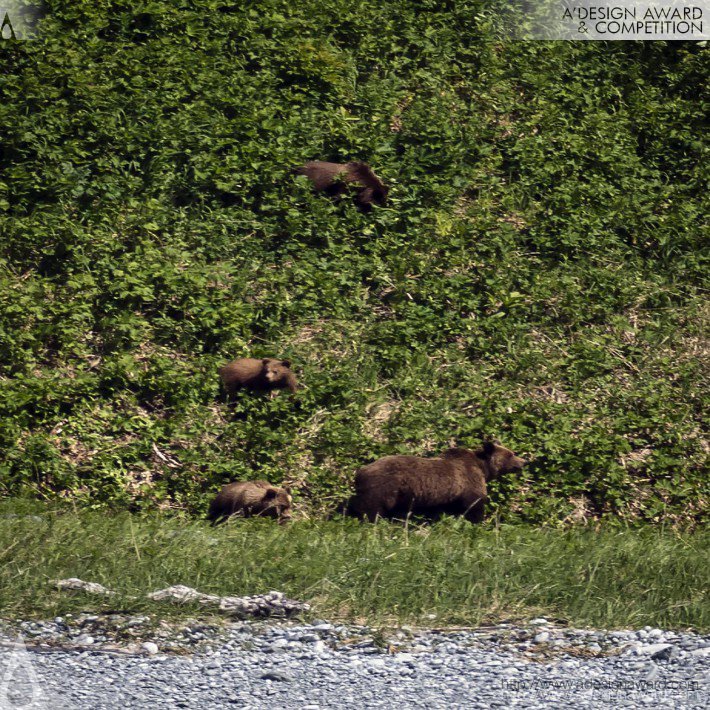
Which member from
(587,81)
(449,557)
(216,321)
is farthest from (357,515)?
(587,81)

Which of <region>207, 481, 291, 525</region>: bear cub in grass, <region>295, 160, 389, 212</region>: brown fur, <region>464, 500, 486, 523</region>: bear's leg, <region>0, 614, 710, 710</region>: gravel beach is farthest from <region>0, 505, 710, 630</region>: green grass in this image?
<region>295, 160, 389, 212</region>: brown fur

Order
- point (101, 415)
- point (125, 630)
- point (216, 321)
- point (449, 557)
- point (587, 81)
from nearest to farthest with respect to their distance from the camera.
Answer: point (125, 630)
point (449, 557)
point (101, 415)
point (216, 321)
point (587, 81)

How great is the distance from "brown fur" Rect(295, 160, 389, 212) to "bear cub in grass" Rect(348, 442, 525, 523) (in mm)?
3762

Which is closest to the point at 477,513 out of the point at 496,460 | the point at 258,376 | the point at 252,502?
the point at 496,460

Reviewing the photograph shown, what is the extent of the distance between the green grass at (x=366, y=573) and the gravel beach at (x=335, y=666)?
9.5 inches

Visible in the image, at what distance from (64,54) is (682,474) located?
8.63 m

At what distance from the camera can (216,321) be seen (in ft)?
32.8

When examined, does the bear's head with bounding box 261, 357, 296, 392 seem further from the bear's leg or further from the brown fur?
the brown fur

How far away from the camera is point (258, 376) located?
30.8 feet

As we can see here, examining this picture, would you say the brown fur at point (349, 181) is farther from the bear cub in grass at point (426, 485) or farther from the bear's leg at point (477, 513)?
the bear's leg at point (477, 513)

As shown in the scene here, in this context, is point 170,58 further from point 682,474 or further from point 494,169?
point 682,474

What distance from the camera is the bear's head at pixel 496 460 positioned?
28.8 ft

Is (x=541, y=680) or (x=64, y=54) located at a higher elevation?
(x=64, y=54)

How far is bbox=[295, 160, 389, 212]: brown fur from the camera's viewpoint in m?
11.4
